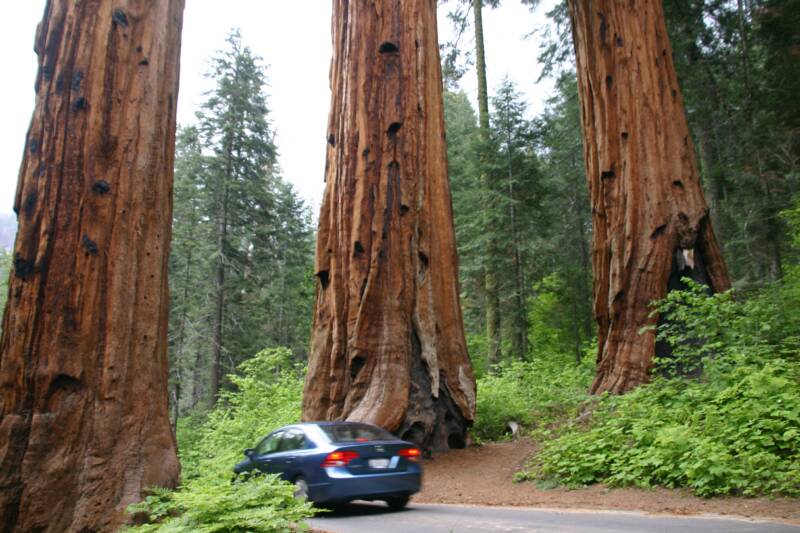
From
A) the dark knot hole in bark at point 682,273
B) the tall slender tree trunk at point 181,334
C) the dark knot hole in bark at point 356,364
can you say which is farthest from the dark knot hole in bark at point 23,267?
the tall slender tree trunk at point 181,334

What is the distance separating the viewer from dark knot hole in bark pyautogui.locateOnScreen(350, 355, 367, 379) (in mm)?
13203

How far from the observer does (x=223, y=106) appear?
29562mm

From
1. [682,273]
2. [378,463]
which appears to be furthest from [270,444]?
[682,273]

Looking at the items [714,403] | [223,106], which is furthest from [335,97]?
[223,106]

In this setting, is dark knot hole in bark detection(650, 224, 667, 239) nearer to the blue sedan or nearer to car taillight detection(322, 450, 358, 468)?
the blue sedan

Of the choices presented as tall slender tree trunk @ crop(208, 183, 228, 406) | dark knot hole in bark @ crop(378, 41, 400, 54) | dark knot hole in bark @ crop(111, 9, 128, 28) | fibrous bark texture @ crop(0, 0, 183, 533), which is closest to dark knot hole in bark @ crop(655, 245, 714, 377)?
dark knot hole in bark @ crop(378, 41, 400, 54)

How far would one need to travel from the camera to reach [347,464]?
27.4ft

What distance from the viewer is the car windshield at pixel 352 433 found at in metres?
8.79

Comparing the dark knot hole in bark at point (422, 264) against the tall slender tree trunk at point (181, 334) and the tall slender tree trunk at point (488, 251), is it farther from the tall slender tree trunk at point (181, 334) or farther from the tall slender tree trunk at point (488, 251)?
the tall slender tree trunk at point (181, 334)

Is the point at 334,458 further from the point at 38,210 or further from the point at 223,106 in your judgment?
the point at 223,106

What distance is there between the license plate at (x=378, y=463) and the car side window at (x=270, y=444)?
1759 mm

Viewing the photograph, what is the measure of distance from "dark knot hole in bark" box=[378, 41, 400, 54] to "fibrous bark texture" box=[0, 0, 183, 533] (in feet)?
27.3

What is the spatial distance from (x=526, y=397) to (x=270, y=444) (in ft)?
30.4

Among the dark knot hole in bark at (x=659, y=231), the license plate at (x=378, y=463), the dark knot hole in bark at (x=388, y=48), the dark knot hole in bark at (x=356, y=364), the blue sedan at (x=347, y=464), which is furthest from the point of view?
the dark knot hole in bark at (x=388, y=48)
